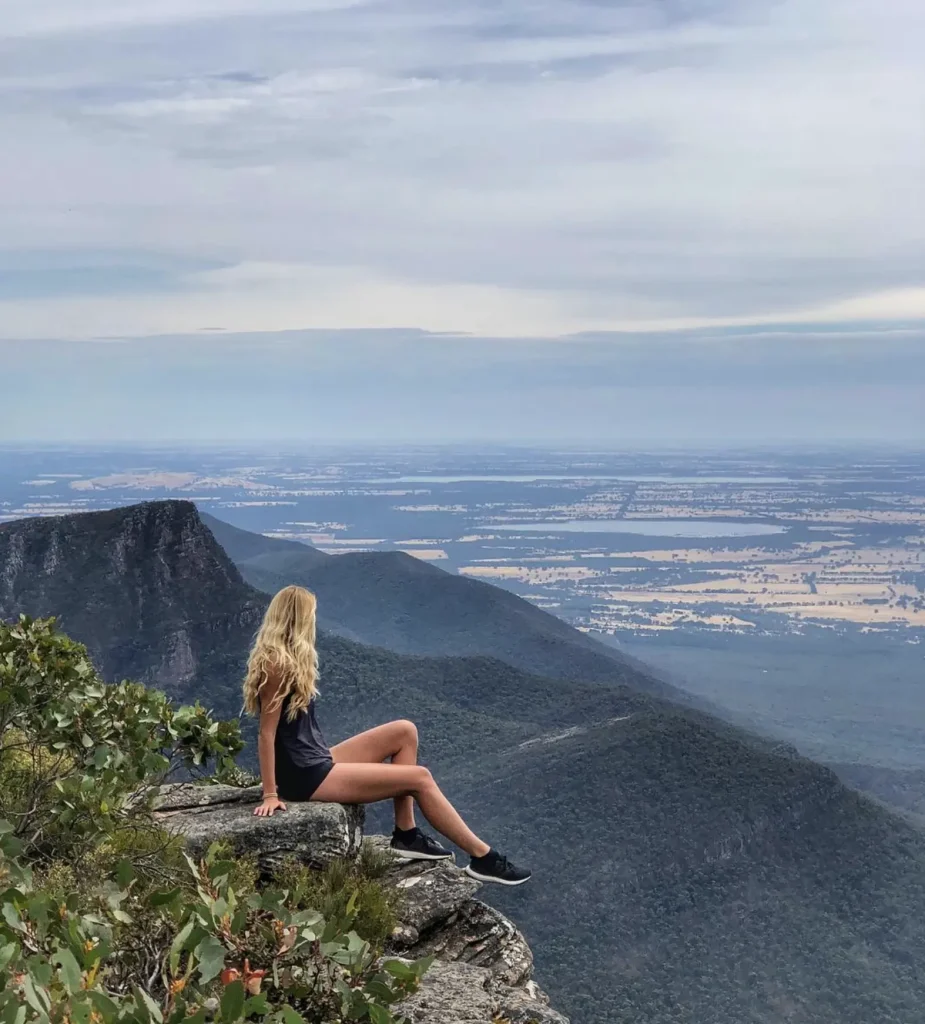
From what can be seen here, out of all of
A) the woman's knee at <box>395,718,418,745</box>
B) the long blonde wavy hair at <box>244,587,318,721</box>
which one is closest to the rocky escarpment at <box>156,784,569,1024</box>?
the woman's knee at <box>395,718,418,745</box>

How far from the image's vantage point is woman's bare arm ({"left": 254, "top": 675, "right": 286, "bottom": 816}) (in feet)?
31.6

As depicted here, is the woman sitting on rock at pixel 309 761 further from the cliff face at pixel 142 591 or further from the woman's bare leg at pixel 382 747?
the cliff face at pixel 142 591

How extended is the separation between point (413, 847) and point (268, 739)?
170 centimetres

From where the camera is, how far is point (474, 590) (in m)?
136

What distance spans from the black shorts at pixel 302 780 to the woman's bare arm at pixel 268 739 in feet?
0.61

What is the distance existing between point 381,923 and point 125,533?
239 feet

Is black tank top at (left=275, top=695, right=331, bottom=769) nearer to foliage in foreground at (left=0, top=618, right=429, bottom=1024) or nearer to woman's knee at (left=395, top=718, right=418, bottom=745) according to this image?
woman's knee at (left=395, top=718, right=418, bottom=745)

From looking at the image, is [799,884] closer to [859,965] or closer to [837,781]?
[859,965]

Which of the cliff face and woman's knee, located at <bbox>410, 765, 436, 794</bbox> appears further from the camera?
the cliff face

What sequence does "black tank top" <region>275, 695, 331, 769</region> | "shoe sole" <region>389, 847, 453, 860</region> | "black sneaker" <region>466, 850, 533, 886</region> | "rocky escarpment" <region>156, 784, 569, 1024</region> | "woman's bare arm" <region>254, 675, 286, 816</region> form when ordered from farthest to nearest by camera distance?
"shoe sole" <region>389, 847, 453, 860</region>, "black sneaker" <region>466, 850, 533, 886</region>, "black tank top" <region>275, 695, 331, 769</region>, "woman's bare arm" <region>254, 675, 286, 816</region>, "rocky escarpment" <region>156, 784, 569, 1024</region>

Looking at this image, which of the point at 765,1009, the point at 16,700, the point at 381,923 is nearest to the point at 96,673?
the point at 16,700

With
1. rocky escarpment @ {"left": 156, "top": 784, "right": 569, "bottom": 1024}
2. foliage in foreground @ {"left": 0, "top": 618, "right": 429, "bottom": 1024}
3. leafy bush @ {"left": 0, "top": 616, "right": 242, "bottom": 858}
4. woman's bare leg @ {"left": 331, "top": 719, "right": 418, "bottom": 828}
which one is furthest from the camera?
woman's bare leg @ {"left": 331, "top": 719, "right": 418, "bottom": 828}

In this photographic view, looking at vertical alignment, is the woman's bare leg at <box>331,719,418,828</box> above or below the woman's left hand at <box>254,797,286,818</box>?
above

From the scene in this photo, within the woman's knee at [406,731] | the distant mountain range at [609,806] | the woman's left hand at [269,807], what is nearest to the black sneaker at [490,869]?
the woman's knee at [406,731]
